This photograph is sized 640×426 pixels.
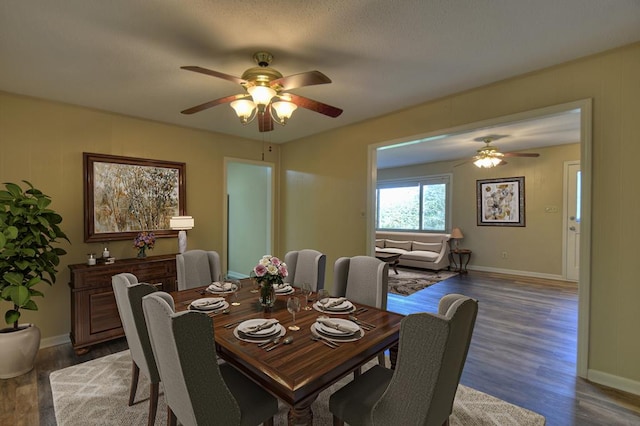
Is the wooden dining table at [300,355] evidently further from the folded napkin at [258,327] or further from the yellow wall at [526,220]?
the yellow wall at [526,220]

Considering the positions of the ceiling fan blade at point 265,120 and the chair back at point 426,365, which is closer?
the chair back at point 426,365

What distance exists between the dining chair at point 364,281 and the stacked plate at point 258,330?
936mm

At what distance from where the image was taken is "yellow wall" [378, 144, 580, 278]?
595 centimetres

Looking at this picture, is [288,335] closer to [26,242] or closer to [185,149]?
[26,242]

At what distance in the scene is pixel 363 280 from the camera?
2562 mm

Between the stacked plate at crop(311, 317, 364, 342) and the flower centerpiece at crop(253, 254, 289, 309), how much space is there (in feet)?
1.48

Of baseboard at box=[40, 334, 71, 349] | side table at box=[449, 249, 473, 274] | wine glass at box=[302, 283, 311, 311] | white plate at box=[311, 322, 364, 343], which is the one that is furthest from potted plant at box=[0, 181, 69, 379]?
side table at box=[449, 249, 473, 274]

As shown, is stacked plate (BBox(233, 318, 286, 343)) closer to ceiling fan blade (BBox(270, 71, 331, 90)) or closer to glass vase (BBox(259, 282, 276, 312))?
glass vase (BBox(259, 282, 276, 312))

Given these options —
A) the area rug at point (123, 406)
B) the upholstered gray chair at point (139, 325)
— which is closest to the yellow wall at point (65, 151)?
the area rug at point (123, 406)

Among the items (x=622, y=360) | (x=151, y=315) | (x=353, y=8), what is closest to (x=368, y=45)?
(x=353, y=8)

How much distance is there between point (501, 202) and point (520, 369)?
15.9 feet

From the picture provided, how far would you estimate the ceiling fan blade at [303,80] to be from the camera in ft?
6.07

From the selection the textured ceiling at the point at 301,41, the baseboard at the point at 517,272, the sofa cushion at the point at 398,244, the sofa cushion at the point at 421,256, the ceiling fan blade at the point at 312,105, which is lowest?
the baseboard at the point at 517,272

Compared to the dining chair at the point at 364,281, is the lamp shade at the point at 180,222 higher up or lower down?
higher up
